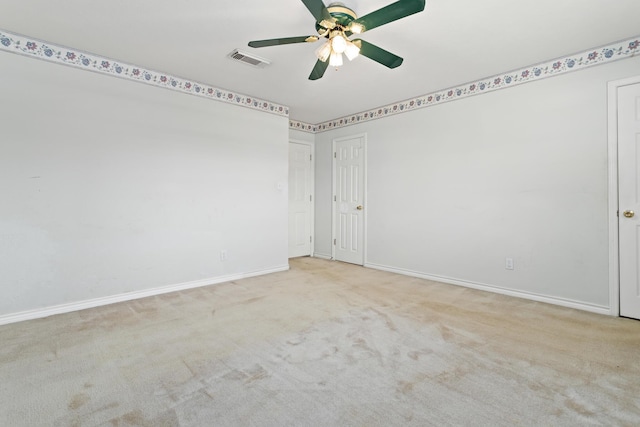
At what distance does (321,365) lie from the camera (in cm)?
193

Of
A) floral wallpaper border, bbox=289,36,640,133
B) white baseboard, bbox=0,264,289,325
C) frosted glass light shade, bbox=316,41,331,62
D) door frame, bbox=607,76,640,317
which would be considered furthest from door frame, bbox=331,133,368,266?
door frame, bbox=607,76,640,317

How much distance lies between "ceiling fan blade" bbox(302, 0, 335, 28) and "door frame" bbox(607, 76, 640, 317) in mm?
2703

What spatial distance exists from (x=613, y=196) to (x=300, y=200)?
13.5 feet

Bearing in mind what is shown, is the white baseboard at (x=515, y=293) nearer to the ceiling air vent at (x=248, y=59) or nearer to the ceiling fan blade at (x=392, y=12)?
the ceiling fan blade at (x=392, y=12)

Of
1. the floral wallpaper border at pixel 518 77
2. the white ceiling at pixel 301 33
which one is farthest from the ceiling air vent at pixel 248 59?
the floral wallpaper border at pixel 518 77

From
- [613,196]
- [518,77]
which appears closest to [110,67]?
[518,77]

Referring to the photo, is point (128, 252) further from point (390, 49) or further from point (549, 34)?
point (549, 34)

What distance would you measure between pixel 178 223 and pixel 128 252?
59 centimetres

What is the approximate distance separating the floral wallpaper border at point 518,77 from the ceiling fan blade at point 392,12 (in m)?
2.18

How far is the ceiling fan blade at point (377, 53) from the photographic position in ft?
7.11

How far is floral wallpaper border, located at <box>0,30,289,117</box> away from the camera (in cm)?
264

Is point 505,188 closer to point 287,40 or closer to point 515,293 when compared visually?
point 515,293

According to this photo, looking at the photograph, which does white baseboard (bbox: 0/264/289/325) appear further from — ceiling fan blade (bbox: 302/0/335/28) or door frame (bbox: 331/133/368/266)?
ceiling fan blade (bbox: 302/0/335/28)

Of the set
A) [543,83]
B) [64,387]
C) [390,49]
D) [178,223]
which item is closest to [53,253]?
[178,223]
